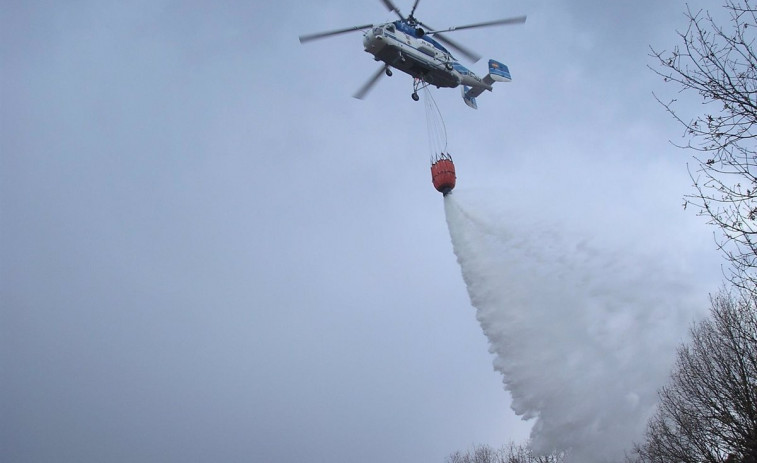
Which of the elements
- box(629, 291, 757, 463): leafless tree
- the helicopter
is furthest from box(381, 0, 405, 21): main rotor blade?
box(629, 291, 757, 463): leafless tree

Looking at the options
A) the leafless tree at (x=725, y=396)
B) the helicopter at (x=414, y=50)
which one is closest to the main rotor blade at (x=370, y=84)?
the helicopter at (x=414, y=50)

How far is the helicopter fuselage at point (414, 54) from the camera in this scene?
30.1 metres

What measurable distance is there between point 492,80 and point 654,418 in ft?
78.0

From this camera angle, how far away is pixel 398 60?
31.1 metres

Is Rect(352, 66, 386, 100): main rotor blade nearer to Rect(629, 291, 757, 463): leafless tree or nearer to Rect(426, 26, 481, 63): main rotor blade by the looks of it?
Rect(426, 26, 481, 63): main rotor blade

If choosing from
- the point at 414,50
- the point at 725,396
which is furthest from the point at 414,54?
the point at 725,396

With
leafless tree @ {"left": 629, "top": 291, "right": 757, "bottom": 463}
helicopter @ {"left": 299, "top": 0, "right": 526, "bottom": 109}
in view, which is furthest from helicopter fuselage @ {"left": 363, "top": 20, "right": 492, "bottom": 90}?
leafless tree @ {"left": 629, "top": 291, "right": 757, "bottom": 463}

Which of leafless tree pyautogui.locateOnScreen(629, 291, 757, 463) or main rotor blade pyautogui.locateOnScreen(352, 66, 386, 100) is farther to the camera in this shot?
main rotor blade pyautogui.locateOnScreen(352, 66, 386, 100)

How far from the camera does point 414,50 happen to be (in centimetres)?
3138

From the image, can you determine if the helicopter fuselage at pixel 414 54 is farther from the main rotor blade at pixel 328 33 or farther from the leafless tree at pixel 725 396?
the leafless tree at pixel 725 396

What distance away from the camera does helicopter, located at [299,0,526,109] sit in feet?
98.7

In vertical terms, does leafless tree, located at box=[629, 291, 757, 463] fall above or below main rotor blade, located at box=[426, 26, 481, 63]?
below

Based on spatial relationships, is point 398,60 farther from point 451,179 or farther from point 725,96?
point 725,96

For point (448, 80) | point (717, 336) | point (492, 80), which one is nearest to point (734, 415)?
point (717, 336)
